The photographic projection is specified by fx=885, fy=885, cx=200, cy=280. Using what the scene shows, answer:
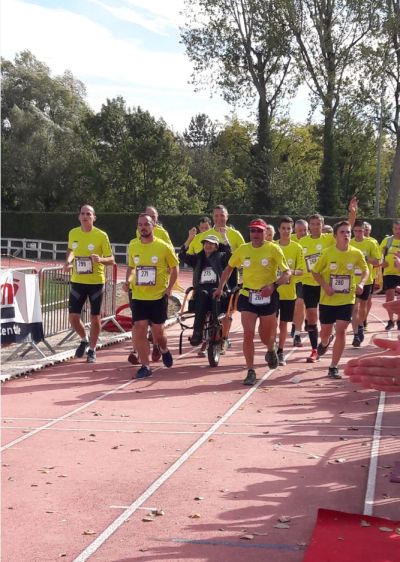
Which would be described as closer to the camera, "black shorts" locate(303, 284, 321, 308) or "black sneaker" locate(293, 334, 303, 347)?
"black shorts" locate(303, 284, 321, 308)

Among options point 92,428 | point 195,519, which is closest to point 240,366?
point 92,428

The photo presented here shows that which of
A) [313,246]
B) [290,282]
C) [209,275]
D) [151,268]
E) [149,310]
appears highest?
[313,246]

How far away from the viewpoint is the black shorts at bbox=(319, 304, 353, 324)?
10.9m

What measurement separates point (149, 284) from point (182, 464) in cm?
441

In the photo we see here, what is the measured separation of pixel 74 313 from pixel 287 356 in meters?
3.20

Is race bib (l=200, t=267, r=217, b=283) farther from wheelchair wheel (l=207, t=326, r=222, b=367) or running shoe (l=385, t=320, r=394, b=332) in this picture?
running shoe (l=385, t=320, r=394, b=332)

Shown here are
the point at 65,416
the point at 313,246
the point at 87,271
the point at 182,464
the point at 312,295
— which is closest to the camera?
the point at 182,464

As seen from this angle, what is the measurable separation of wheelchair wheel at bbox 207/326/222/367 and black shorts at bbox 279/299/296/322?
3.86ft

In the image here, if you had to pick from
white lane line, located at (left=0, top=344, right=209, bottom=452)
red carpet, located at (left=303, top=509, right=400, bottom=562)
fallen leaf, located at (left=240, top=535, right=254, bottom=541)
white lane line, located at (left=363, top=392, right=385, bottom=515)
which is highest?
red carpet, located at (left=303, top=509, right=400, bottom=562)

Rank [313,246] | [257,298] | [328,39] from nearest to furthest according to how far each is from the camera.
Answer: [257,298]
[313,246]
[328,39]

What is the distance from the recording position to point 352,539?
16.0ft

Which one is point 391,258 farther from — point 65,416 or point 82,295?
point 65,416

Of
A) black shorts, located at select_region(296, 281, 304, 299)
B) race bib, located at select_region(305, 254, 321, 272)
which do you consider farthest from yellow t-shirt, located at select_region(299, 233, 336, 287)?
black shorts, located at select_region(296, 281, 304, 299)

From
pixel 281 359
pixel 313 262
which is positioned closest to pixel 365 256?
pixel 313 262
